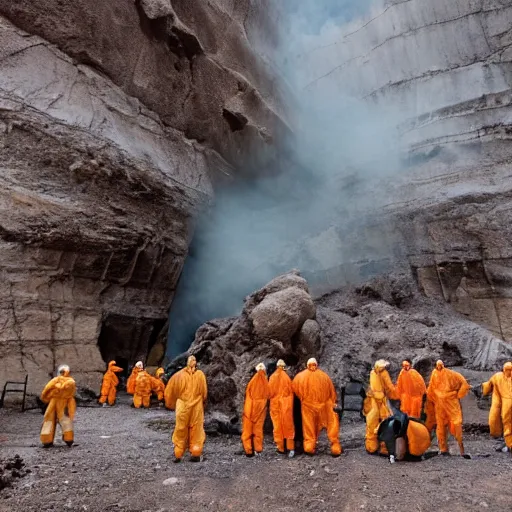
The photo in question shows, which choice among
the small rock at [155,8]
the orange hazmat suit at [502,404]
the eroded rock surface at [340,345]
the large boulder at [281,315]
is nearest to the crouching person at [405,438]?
the orange hazmat suit at [502,404]

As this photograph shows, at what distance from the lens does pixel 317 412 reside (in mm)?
5547

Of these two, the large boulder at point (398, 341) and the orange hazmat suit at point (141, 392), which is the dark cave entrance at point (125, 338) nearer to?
the orange hazmat suit at point (141, 392)

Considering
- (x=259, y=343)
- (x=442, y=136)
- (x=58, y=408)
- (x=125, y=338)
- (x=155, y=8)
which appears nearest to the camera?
(x=58, y=408)

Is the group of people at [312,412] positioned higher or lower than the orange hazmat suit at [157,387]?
higher

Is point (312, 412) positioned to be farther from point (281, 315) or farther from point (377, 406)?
point (281, 315)

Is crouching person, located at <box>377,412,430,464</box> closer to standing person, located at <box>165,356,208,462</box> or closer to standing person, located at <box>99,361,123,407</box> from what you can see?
standing person, located at <box>165,356,208,462</box>

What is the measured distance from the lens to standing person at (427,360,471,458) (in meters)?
5.67

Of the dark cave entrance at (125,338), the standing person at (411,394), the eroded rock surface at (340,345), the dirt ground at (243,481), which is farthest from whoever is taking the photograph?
the dark cave entrance at (125,338)

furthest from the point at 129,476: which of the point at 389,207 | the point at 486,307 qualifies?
the point at 389,207

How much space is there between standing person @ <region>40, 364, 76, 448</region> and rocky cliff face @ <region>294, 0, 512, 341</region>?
1215 cm

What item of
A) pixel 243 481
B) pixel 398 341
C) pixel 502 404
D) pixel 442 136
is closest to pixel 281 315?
pixel 398 341

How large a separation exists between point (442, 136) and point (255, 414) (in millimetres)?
16266

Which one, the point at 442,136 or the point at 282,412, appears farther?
the point at 442,136

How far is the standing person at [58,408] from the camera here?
6.01 m
